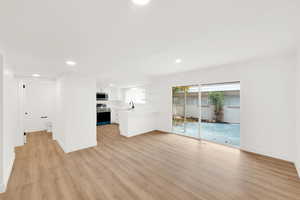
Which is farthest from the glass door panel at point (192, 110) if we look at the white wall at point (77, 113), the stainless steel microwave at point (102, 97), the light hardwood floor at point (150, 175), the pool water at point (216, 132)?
the stainless steel microwave at point (102, 97)

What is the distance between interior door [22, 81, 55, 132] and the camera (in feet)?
17.8

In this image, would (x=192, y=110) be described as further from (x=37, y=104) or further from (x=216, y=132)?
(x=37, y=104)

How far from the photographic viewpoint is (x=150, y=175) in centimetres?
231

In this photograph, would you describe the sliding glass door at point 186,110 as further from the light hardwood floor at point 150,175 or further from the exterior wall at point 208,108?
the light hardwood floor at point 150,175

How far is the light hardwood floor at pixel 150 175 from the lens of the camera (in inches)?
Answer: 72.9

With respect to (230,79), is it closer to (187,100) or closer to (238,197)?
(187,100)

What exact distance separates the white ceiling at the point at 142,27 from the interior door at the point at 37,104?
4.24 metres

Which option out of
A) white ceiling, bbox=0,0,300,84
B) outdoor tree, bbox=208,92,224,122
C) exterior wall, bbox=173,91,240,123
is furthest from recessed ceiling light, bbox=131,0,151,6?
outdoor tree, bbox=208,92,224,122

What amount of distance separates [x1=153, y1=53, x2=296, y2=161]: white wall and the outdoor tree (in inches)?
24.4

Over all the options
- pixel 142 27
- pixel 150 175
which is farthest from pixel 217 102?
pixel 142 27

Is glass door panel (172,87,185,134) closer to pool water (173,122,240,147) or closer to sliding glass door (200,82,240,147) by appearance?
pool water (173,122,240,147)

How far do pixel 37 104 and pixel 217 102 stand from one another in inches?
310

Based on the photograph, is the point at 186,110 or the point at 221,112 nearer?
the point at 221,112

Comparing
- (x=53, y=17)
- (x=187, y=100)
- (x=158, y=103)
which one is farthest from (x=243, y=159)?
(x=53, y=17)
